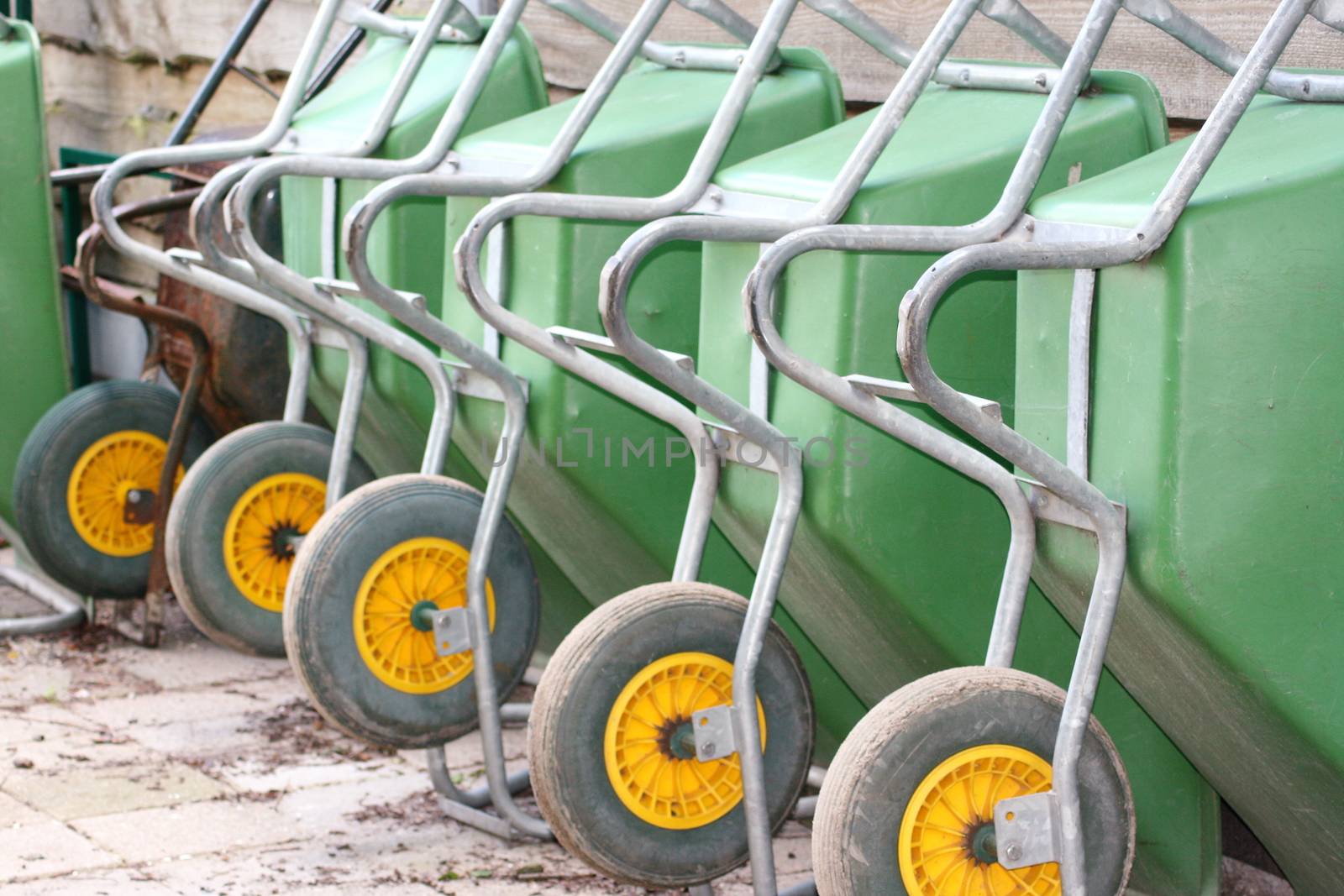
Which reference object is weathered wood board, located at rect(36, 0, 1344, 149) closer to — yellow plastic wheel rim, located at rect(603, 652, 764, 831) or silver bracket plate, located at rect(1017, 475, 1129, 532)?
silver bracket plate, located at rect(1017, 475, 1129, 532)

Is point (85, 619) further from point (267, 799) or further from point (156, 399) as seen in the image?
point (267, 799)

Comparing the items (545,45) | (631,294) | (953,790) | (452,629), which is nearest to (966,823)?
(953,790)

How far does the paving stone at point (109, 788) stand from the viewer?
129 inches

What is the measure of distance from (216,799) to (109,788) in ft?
0.70

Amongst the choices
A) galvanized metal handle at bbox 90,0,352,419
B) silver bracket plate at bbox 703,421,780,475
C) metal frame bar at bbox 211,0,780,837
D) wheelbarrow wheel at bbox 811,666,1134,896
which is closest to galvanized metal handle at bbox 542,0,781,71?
metal frame bar at bbox 211,0,780,837

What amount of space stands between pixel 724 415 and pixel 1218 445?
0.63 metres

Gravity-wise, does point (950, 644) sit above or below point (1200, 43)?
below

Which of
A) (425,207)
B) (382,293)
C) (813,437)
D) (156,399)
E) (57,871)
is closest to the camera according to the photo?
(813,437)

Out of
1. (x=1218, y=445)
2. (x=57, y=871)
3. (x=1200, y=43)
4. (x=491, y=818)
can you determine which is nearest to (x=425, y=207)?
(x=491, y=818)

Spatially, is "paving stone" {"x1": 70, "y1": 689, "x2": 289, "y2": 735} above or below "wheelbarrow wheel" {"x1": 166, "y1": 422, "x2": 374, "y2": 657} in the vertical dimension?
below

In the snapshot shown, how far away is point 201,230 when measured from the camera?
10.0 feet

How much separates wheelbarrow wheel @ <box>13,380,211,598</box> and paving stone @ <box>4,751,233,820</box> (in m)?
0.82

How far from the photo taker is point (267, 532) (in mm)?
3650

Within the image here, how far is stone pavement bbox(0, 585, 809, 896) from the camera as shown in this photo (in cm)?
296
